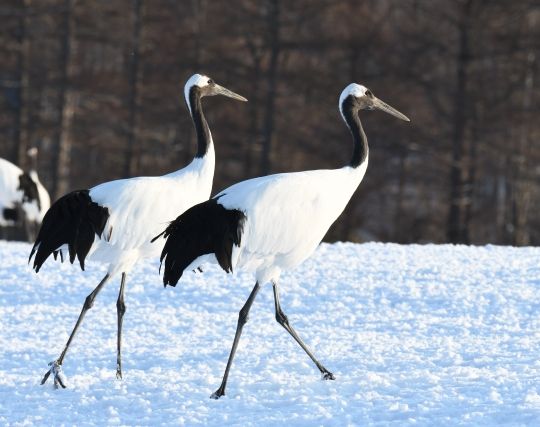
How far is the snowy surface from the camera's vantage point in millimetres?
6465

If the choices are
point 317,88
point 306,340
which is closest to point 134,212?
point 306,340

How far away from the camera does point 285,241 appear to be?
7.05 metres

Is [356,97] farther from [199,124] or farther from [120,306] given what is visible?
[120,306]

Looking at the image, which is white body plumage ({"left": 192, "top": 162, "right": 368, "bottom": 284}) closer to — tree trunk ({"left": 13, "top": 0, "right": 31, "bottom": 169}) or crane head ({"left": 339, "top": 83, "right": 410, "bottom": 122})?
crane head ({"left": 339, "top": 83, "right": 410, "bottom": 122})

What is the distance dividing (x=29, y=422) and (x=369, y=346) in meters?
2.89

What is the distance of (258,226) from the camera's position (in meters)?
6.98

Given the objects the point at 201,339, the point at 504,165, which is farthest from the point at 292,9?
the point at 201,339

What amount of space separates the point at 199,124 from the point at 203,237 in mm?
1568

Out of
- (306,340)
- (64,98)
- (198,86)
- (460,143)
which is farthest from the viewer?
(64,98)

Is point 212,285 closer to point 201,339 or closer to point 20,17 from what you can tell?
point 201,339

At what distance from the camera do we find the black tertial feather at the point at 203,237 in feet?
22.5

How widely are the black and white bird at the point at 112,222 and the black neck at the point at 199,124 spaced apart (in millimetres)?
341

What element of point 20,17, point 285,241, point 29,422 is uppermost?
point 20,17

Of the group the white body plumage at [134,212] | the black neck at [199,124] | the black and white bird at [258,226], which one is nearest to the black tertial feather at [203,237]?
the black and white bird at [258,226]
